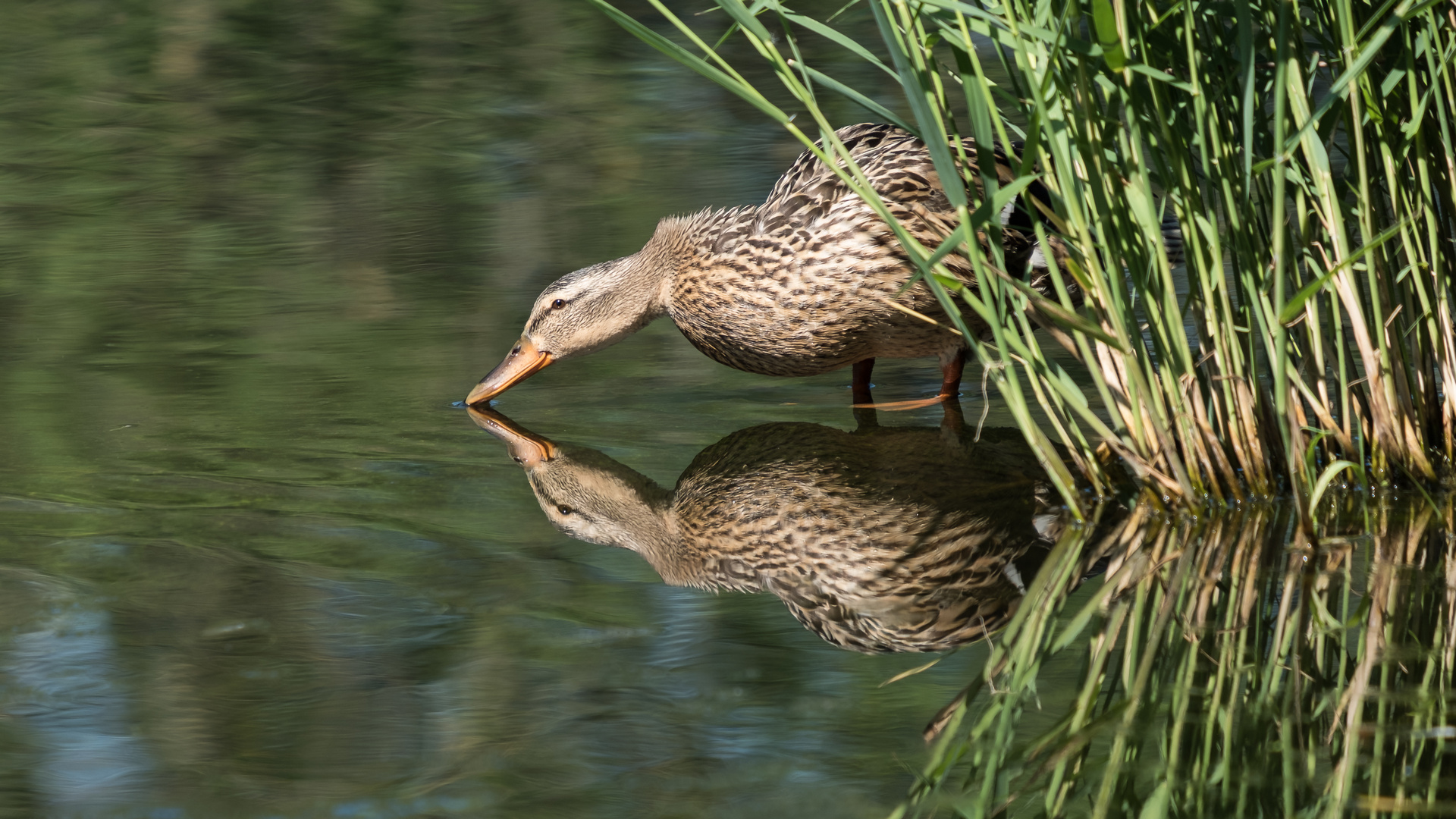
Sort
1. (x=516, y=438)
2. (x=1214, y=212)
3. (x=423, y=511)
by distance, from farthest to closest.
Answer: (x=516, y=438) → (x=423, y=511) → (x=1214, y=212)

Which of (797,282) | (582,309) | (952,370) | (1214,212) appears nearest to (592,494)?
(797,282)

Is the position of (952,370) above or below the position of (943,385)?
above

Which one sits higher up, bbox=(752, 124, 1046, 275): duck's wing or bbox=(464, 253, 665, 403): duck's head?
bbox=(752, 124, 1046, 275): duck's wing

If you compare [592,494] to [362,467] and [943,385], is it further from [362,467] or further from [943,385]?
[943,385]

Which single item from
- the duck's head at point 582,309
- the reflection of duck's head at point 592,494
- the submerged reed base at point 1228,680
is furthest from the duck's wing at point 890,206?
A: the submerged reed base at point 1228,680

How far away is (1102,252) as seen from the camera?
351 centimetres

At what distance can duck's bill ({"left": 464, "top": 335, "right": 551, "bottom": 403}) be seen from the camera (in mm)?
4906

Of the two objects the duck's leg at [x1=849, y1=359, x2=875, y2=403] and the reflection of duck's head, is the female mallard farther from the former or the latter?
the reflection of duck's head

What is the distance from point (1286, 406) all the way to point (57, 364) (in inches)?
144

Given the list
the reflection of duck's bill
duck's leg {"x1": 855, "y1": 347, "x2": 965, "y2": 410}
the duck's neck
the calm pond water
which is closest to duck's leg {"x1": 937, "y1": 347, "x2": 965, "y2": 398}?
duck's leg {"x1": 855, "y1": 347, "x2": 965, "y2": 410}

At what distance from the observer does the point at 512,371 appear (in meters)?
4.97

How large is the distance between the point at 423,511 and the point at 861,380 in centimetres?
154

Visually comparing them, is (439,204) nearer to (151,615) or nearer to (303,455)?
(303,455)

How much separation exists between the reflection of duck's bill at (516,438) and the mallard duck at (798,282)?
0.09 metres
